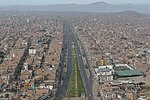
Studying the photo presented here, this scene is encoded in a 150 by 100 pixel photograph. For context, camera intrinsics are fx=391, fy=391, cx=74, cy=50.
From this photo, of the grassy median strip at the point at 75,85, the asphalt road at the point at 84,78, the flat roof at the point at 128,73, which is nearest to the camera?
the grassy median strip at the point at 75,85

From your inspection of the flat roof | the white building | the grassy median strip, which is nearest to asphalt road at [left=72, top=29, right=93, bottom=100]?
the grassy median strip

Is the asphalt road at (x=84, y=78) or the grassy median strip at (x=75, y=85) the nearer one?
the grassy median strip at (x=75, y=85)

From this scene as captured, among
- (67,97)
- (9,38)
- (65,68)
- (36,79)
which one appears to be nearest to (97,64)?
(65,68)

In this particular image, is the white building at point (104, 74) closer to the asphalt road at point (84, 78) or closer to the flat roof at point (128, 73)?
the flat roof at point (128, 73)

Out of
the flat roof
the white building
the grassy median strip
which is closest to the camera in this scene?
the grassy median strip

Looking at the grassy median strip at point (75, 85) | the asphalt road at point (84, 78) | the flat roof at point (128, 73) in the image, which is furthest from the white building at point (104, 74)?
the grassy median strip at point (75, 85)

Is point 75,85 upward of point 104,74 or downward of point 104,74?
downward

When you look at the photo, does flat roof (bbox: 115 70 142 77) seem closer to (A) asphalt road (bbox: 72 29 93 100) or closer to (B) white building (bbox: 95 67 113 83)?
(B) white building (bbox: 95 67 113 83)

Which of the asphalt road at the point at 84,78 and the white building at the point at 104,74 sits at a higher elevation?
the white building at the point at 104,74

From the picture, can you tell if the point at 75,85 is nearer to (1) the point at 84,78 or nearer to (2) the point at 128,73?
(1) the point at 84,78

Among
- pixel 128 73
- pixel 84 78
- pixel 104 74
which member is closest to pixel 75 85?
pixel 84 78

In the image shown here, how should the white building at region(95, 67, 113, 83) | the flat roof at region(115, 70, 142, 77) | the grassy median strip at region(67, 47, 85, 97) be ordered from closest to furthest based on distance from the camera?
the grassy median strip at region(67, 47, 85, 97) → the white building at region(95, 67, 113, 83) → the flat roof at region(115, 70, 142, 77)
